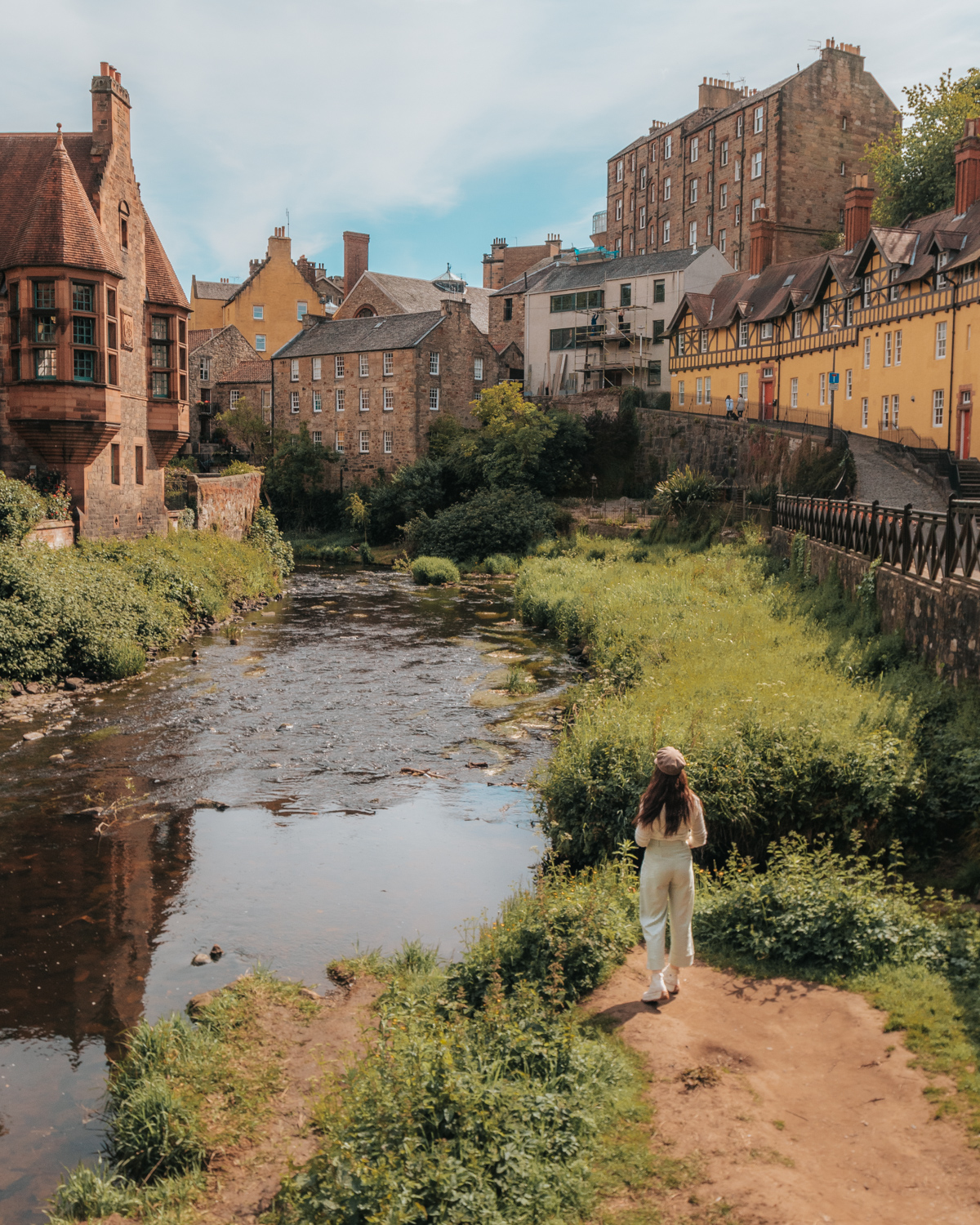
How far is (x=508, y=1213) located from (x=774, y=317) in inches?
1743

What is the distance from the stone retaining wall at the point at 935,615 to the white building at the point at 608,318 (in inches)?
1519

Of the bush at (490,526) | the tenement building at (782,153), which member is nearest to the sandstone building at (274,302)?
the tenement building at (782,153)

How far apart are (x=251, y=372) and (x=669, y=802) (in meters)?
59.8

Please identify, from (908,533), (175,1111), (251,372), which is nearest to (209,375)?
(251,372)

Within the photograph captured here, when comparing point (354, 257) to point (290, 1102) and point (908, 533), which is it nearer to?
point (908, 533)

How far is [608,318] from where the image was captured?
56469mm

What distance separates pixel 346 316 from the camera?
211ft

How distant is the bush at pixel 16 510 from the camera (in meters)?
22.2

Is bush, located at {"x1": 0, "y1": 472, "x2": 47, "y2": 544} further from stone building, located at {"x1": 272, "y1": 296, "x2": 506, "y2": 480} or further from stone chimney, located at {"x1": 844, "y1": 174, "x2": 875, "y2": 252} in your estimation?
stone chimney, located at {"x1": 844, "y1": 174, "x2": 875, "y2": 252}

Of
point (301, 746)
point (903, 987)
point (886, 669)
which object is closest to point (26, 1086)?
point (903, 987)

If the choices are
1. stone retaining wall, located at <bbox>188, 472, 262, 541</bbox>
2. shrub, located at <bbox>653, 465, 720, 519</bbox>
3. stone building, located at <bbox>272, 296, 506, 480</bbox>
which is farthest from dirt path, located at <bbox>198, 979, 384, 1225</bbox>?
stone building, located at <bbox>272, 296, 506, 480</bbox>

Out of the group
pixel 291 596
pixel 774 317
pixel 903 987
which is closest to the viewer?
pixel 903 987

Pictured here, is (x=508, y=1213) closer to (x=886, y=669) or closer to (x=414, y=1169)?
(x=414, y=1169)

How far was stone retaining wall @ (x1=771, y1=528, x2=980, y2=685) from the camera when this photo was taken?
491 inches
